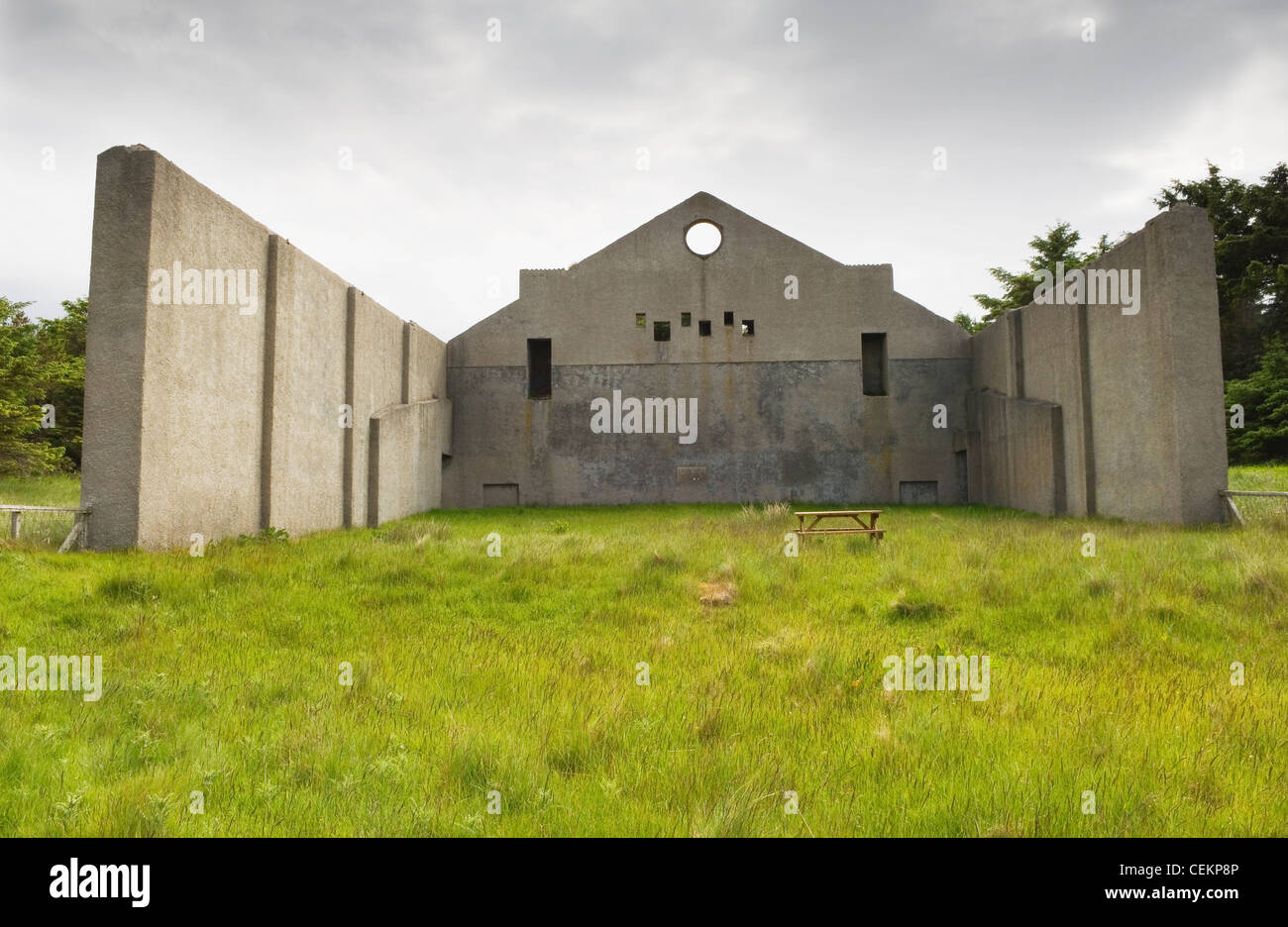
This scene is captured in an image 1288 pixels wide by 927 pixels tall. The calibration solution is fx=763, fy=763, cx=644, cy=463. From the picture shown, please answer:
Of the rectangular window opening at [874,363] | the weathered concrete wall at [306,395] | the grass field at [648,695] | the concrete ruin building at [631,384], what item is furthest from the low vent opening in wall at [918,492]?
the weathered concrete wall at [306,395]

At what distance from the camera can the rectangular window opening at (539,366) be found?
2683 cm

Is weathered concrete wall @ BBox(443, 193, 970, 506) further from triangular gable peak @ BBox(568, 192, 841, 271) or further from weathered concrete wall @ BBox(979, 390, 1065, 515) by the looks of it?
weathered concrete wall @ BBox(979, 390, 1065, 515)

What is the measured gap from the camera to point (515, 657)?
688 cm

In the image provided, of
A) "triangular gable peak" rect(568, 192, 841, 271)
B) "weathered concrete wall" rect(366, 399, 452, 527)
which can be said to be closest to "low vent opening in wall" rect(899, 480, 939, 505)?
"triangular gable peak" rect(568, 192, 841, 271)

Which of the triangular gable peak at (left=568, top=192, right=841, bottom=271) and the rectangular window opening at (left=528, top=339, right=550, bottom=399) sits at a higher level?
the triangular gable peak at (left=568, top=192, right=841, bottom=271)

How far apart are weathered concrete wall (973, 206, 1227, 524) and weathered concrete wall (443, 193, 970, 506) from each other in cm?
690

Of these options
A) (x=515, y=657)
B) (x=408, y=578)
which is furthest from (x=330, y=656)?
(x=408, y=578)

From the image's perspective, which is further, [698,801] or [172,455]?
[172,455]

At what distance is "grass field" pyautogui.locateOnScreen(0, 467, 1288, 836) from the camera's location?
3826 millimetres

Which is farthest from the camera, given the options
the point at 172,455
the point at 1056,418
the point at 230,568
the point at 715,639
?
the point at 1056,418

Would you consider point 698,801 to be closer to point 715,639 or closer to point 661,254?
point 715,639

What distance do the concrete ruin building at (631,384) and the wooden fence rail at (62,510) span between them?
0.66 ft

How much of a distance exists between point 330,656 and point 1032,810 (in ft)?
18.7

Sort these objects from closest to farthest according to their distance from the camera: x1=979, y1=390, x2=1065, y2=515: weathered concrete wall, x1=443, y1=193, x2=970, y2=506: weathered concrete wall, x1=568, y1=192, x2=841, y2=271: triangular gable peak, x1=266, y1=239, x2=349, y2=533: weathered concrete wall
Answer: x1=266, y1=239, x2=349, y2=533: weathered concrete wall → x1=979, y1=390, x2=1065, y2=515: weathered concrete wall → x1=443, y1=193, x2=970, y2=506: weathered concrete wall → x1=568, y1=192, x2=841, y2=271: triangular gable peak
